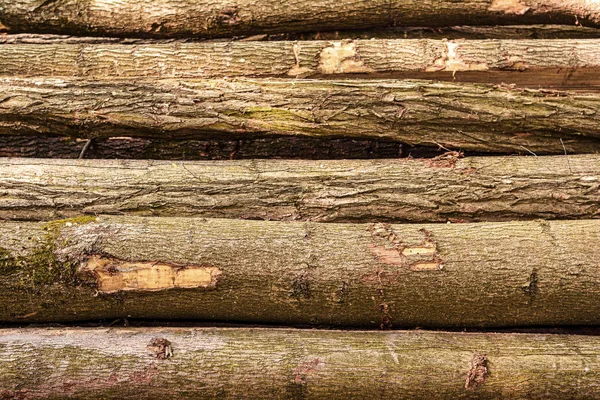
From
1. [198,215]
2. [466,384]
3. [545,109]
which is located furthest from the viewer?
[545,109]

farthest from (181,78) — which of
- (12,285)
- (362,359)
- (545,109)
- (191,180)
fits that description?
(545,109)

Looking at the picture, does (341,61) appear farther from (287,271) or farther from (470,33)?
(287,271)

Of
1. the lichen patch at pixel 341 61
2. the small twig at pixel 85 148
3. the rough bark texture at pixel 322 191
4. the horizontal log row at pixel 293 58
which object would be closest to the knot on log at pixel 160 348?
the rough bark texture at pixel 322 191

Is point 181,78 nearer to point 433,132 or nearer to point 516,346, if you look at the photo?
point 433,132

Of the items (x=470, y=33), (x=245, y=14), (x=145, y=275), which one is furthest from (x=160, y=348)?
(x=470, y=33)

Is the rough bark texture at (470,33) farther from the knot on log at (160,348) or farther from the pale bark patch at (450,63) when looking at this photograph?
the knot on log at (160,348)

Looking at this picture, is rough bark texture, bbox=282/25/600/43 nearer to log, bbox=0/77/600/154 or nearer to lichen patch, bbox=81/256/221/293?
log, bbox=0/77/600/154

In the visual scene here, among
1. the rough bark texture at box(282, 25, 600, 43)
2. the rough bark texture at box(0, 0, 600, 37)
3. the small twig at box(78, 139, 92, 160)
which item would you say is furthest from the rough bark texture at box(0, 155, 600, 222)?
the rough bark texture at box(282, 25, 600, 43)
